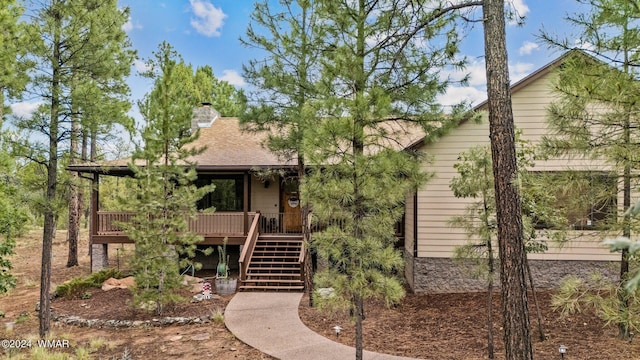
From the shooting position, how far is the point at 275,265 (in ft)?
41.0

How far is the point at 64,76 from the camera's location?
8.55 metres

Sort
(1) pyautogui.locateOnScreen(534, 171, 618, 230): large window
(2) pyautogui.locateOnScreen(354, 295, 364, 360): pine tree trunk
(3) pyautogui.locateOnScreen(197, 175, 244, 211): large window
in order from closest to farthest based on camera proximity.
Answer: (1) pyautogui.locateOnScreen(534, 171, 618, 230): large window < (2) pyautogui.locateOnScreen(354, 295, 364, 360): pine tree trunk < (3) pyautogui.locateOnScreen(197, 175, 244, 211): large window

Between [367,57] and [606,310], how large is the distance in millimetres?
4799

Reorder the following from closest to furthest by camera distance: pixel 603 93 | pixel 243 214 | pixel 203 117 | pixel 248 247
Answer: pixel 603 93
pixel 248 247
pixel 243 214
pixel 203 117

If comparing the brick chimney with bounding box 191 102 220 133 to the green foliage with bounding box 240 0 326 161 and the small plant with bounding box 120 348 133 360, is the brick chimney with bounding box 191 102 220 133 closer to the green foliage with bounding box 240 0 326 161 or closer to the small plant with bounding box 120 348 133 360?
the green foliage with bounding box 240 0 326 161

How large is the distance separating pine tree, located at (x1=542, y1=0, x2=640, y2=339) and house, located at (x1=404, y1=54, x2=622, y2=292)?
4833 mm

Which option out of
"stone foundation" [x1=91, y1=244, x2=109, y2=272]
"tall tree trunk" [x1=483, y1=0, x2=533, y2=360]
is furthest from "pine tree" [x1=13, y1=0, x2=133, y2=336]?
"tall tree trunk" [x1=483, y1=0, x2=533, y2=360]

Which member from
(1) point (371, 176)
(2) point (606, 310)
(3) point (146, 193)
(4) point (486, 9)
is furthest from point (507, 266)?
(3) point (146, 193)

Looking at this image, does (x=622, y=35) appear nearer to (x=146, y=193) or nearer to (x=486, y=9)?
(x=486, y=9)

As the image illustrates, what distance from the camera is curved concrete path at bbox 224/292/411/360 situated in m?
6.62

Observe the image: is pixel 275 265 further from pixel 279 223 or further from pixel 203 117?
pixel 203 117

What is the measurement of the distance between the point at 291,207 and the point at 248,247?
3.25m

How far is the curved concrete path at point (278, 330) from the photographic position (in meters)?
6.62

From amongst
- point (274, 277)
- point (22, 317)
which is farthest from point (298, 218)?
point (22, 317)
